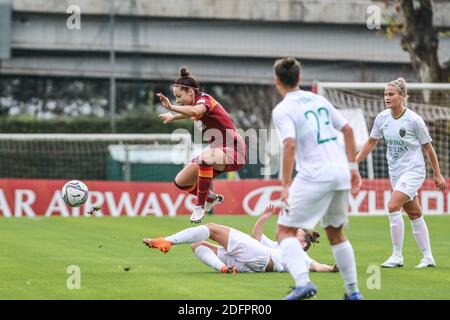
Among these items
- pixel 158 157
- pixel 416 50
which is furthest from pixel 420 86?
pixel 158 157

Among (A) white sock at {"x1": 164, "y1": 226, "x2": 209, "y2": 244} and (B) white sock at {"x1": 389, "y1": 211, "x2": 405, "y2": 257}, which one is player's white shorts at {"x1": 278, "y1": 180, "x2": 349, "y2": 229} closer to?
(A) white sock at {"x1": 164, "y1": 226, "x2": 209, "y2": 244}

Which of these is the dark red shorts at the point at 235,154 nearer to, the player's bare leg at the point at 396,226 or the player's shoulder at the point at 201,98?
the player's shoulder at the point at 201,98

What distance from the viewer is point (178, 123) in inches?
1955

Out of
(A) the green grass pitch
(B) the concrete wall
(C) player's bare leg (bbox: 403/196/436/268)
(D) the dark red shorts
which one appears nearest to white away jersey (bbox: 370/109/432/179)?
(C) player's bare leg (bbox: 403/196/436/268)

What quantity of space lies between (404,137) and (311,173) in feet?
15.5

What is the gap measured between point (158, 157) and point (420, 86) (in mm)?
13624

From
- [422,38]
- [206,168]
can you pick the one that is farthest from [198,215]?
[422,38]

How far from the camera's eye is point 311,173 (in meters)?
10.5

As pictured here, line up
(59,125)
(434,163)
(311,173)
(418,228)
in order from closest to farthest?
(311,173)
(434,163)
(418,228)
(59,125)

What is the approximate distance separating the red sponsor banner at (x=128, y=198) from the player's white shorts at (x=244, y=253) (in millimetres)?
16676

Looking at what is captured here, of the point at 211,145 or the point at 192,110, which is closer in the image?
the point at 192,110

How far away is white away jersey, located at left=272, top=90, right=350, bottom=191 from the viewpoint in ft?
34.3

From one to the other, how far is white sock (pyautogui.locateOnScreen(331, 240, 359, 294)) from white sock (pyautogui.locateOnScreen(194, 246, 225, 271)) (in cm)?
331

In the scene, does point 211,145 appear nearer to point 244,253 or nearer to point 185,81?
point 185,81
